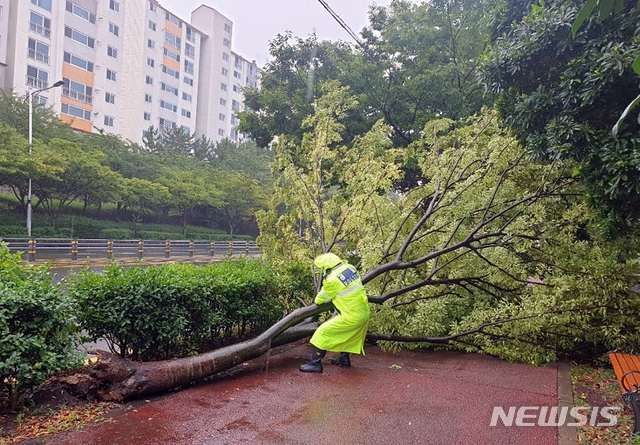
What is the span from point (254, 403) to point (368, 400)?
1.13m

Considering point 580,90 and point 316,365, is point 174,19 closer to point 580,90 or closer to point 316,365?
point 316,365

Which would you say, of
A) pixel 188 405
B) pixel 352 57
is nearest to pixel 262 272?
pixel 188 405

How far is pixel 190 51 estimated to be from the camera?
48.9 meters

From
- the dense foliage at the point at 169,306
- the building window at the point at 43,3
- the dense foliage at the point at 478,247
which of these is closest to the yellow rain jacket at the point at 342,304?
the dense foliage at the point at 478,247

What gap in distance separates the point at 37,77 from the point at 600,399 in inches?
1441

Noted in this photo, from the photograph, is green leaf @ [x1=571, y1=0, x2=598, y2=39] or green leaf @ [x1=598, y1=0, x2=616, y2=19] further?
green leaf @ [x1=598, y1=0, x2=616, y2=19]

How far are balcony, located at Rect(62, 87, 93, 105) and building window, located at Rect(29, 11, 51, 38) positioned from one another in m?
4.01

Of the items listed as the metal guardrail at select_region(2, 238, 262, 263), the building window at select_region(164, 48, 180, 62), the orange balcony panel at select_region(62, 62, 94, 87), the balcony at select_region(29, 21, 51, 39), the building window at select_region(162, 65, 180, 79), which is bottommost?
the metal guardrail at select_region(2, 238, 262, 263)

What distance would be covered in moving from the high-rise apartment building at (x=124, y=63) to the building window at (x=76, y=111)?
8cm

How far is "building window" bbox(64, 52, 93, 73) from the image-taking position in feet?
111

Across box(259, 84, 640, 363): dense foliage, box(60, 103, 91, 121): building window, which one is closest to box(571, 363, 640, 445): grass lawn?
box(259, 84, 640, 363): dense foliage

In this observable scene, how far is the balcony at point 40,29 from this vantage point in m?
30.2

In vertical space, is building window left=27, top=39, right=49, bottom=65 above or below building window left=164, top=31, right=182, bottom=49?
below

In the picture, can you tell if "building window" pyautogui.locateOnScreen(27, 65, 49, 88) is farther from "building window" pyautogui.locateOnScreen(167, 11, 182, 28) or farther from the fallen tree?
the fallen tree
